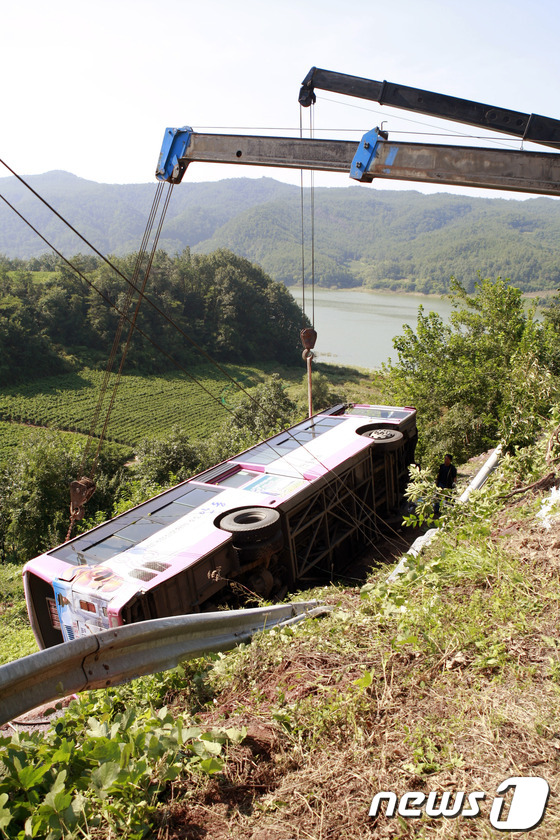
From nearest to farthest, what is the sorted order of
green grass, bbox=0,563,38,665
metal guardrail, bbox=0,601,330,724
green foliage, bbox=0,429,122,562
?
1. metal guardrail, bbox=0,601,330,724
2. green grass, bbox=0,563,38,665
3. green foliage, bbox=0,429,122,562

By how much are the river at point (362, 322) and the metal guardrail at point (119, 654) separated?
5988 cm

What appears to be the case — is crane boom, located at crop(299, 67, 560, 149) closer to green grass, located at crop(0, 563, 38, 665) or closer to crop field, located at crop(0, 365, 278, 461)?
green grass, located at crop(0, 563, 38, 665)

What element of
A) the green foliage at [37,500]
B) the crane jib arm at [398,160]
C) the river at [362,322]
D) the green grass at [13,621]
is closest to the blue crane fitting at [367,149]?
the crane jib arm at [398,160]

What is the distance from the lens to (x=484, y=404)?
55.8ft

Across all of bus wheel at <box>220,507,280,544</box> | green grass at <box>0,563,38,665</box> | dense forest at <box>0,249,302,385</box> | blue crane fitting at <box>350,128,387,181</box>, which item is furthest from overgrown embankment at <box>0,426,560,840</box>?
dense forest at <box>0,249,302,385</box>

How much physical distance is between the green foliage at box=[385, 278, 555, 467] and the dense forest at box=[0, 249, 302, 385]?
1712 inches

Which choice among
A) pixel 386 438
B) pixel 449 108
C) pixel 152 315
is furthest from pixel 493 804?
pixel 152 315

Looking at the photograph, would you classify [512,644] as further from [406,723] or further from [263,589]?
[263,589]

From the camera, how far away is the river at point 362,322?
258 ft

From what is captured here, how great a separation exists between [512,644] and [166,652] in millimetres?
2116

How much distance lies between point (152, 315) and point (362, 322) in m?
45.7

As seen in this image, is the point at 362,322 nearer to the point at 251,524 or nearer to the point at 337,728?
the point at 251,524

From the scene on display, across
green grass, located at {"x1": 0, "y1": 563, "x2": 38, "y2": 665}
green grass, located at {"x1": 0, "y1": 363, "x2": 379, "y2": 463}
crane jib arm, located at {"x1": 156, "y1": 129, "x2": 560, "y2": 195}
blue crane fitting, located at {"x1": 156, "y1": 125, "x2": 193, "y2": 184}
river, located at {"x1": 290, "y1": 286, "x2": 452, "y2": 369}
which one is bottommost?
green grass, located at {"x1": 0, "y1": 363, "x2": 379, "y2": 463}

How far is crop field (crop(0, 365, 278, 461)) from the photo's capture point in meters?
46.0
